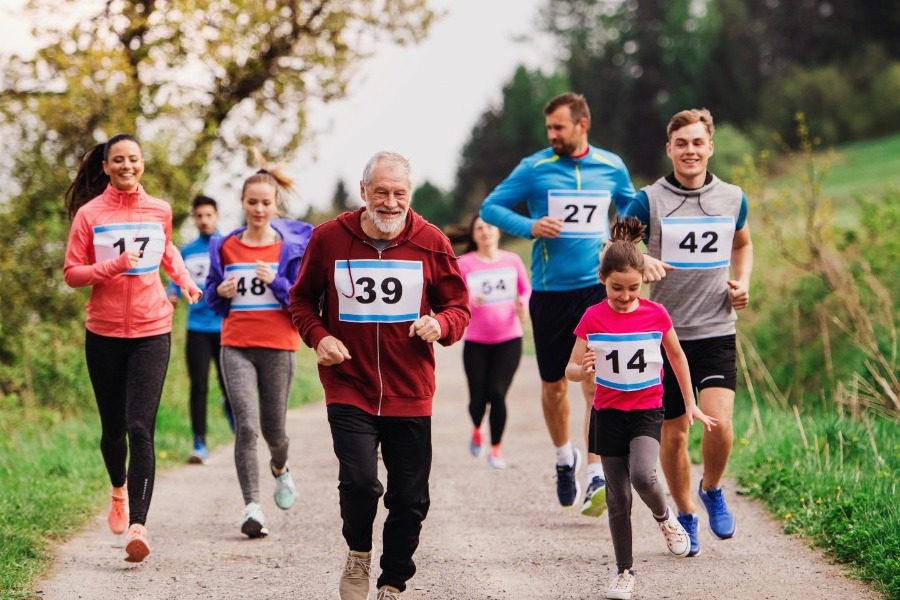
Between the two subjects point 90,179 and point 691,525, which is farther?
point 90,179

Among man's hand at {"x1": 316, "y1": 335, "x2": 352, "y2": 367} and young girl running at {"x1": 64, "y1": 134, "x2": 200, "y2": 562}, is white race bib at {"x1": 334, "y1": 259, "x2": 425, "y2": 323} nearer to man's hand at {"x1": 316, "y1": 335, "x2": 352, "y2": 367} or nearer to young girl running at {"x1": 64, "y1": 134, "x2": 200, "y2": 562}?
man's hand at {"x1": 316, "y1": 335, "x2": 352, "y2": 367}

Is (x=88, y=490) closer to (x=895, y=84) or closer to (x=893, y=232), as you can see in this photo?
(x=893, y=232)

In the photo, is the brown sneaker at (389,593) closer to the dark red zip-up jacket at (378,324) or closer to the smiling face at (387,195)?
the dark red zip-up jacket at (378,324)

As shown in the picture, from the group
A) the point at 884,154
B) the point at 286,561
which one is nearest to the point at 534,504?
the point at 286,561

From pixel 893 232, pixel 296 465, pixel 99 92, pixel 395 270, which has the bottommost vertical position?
pixel 296 465

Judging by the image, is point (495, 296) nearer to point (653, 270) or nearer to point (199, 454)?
point (199, 454)

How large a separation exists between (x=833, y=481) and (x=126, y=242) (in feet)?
14.2

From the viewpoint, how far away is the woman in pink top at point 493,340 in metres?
10.1

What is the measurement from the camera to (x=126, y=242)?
21.9 ft

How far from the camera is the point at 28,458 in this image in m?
9.39

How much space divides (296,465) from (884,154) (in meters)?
47.1

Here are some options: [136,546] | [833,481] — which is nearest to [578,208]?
[833,481]

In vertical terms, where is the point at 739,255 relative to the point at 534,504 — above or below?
above

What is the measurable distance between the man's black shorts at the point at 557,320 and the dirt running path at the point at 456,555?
970 millimetres
